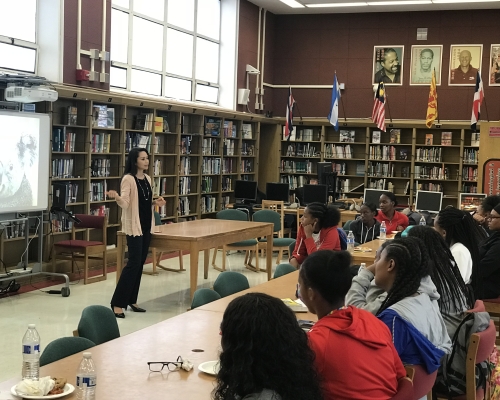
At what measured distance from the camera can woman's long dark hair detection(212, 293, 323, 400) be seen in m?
2.10

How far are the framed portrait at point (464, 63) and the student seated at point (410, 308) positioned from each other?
1114 cm

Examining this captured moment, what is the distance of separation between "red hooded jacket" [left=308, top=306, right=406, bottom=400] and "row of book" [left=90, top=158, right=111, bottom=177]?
766 cm

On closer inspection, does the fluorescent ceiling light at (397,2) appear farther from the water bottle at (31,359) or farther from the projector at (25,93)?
the water bottle at (31,359)

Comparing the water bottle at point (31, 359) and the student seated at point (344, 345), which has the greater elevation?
the student seated at point (344, 345)

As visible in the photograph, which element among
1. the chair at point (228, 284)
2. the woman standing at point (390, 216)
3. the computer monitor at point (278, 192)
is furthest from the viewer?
the computer monitor at point (278, 192)

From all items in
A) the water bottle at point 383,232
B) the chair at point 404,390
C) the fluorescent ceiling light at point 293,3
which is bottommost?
the chair at point 404,390

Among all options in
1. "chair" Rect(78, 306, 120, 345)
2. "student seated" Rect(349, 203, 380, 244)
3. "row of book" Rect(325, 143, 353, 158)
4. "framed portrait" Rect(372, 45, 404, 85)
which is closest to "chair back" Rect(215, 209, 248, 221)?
"student seated" Rect(349, 203, 380, 244)

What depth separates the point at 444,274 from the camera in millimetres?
4141

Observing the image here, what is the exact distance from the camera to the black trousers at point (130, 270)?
23.7 feet

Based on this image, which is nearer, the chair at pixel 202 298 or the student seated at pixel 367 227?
the chair at pixel 202 298

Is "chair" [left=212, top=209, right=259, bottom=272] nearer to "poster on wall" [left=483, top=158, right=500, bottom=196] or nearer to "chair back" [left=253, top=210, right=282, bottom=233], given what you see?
"chair back" [left=253, top=210, right=282, bottom=233]

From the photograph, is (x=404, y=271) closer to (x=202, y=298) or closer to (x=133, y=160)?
(x=202, y=298)

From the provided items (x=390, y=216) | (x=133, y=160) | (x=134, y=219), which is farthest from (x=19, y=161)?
(x=390, y=216)

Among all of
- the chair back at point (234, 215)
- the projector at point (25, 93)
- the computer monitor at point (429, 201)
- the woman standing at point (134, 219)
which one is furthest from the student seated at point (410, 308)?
the computer monitor at point (429, 201)
